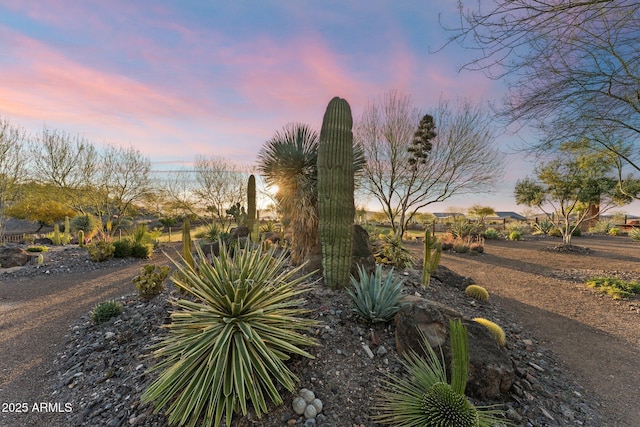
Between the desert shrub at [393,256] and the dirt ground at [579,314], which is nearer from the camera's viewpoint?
the dirt ground at [579,314]

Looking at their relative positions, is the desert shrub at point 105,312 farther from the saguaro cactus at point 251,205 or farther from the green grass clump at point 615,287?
the green grass clump at point 615,287

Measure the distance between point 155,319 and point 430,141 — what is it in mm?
13528

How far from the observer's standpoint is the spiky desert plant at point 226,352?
2498 mm

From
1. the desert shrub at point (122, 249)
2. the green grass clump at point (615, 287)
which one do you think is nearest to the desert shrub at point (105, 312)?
the desert shrub at point (122, 249)

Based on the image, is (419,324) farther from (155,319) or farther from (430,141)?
(430,141)

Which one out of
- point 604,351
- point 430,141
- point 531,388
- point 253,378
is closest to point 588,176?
point 430,141

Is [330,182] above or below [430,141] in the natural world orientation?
below

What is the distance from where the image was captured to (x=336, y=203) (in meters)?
4.73

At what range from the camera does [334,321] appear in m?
3.78

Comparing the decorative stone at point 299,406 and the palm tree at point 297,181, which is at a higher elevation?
the palm tree at point 297,181

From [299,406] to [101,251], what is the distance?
12056 mm

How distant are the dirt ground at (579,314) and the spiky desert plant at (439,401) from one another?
2.35 metres

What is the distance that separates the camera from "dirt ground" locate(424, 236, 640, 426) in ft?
12.7

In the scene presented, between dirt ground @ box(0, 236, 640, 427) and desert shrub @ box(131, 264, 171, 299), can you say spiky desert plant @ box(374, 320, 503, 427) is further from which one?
desert shrub @ box(131, 264, 171, 299)
